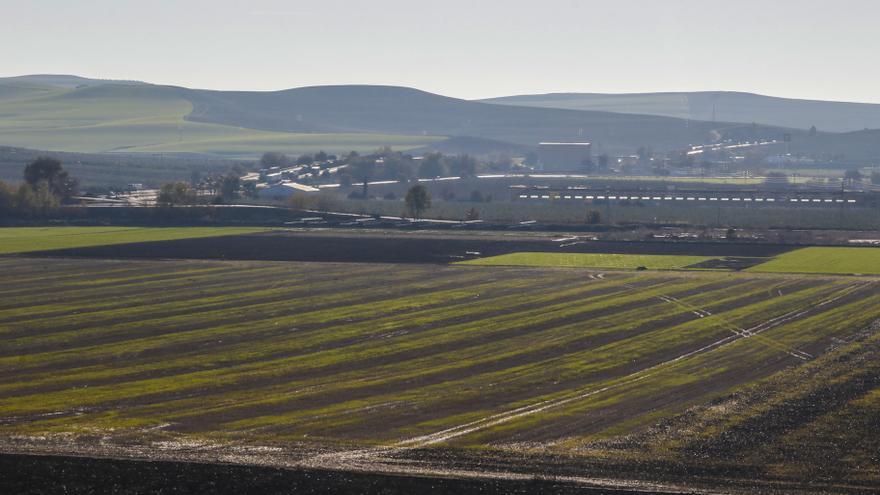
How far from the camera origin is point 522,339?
189ft

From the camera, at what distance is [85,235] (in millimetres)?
108312

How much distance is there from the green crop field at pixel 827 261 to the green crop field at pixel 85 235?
141 ft

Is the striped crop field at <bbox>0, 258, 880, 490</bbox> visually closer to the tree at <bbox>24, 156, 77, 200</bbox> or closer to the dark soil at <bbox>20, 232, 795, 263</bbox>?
the dark soil at <bbox>20, 232, 795, 263</bbox>

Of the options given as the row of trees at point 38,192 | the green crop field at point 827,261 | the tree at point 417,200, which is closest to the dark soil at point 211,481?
the green crop field at point 827,261

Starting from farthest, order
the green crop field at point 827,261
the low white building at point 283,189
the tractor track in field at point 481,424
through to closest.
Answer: the low white building at point 283,189 → the green crop field at point 827,261 → the tractor track in field at point 481,424

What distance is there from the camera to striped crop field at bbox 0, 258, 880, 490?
4016 centimetres

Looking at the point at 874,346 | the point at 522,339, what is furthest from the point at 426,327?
the point at 874,346

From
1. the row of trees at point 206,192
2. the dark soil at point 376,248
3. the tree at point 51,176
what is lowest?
the dark soil at point 376,248

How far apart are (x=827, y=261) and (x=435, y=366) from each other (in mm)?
46263

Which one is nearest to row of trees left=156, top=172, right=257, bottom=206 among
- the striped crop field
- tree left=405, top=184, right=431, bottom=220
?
tree left=405, top=184, right=431, bottom=220

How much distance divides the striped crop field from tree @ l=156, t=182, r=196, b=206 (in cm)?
5795

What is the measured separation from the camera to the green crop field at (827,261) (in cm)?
8475

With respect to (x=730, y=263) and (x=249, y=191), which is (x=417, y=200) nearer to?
(x=249, y=191)

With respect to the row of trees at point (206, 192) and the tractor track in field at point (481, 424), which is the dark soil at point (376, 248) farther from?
the tractor track in field at point (481, 424)
